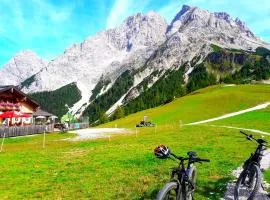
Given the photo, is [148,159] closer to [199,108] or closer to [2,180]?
[2,180]

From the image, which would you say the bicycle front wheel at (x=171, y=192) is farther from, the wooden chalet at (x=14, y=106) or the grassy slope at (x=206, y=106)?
the grassy slope at (x=206, y=106)

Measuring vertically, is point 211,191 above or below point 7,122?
below

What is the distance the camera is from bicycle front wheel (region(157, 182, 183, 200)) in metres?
11.0

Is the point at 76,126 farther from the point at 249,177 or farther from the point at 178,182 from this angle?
the point at 178,182

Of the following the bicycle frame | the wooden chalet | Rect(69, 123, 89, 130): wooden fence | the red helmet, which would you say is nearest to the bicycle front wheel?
the bicycle frame

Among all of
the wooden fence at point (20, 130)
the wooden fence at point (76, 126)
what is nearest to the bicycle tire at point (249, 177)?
the wooden fence at point (20, 130)

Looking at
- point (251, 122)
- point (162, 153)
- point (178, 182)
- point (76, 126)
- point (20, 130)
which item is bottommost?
point (178, 182)

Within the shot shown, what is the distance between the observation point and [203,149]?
1419 inches

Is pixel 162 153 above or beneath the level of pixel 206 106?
beneath

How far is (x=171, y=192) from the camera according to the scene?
38.7 feet

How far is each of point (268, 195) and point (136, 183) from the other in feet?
21.9

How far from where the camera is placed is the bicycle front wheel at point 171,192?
36.0 feet

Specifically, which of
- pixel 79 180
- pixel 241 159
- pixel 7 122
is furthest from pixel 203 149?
pixel 7 122

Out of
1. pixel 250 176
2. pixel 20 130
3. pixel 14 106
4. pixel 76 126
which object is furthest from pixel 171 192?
pixel 76 126
